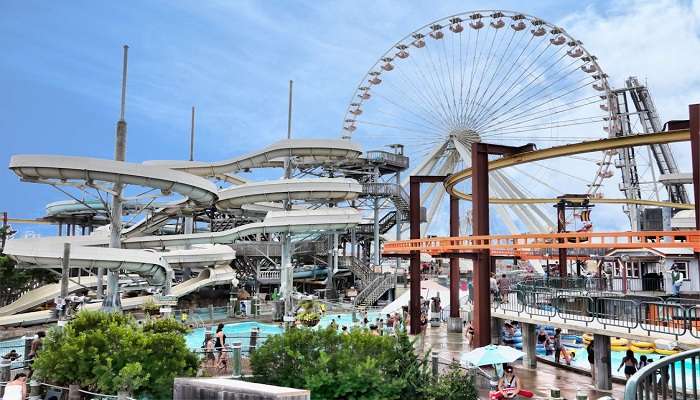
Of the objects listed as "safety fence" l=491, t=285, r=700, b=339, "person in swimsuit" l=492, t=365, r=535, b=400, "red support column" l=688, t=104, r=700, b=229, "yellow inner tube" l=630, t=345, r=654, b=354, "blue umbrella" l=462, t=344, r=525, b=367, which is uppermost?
"red support column" l=688, t=104, r=700, b=229

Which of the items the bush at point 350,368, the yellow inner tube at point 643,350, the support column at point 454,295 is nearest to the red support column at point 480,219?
the bush at point 350,368

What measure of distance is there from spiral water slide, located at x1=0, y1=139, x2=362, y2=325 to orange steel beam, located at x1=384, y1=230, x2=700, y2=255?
848cm

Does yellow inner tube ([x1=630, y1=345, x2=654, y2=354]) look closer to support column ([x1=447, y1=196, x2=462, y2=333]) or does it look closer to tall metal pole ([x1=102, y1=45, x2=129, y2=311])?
support column ([x1=447, y1=196, x2=462, y2=333])

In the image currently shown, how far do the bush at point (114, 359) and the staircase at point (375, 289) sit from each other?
27.9 m

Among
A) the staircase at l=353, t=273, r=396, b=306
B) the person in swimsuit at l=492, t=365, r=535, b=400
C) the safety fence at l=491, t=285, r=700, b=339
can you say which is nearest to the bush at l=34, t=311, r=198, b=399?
the person in swimsuit at l=492, t=365, r=535, b=400

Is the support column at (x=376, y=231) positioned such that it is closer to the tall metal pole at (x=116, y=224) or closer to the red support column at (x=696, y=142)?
the tall metal pole at (x=116, y=224)

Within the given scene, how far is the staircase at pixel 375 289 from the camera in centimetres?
4200

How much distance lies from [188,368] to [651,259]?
83.5 feet

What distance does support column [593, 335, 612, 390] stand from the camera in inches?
666

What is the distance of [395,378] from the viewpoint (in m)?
12.6

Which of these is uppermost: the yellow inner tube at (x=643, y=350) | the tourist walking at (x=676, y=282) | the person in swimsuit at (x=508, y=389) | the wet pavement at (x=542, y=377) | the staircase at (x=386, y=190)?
the staircase at (x=386, y=190)

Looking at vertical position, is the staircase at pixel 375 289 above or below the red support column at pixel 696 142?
below

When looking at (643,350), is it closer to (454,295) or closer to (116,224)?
(454,295)

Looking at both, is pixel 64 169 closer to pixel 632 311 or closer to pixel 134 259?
pixel 134 259
